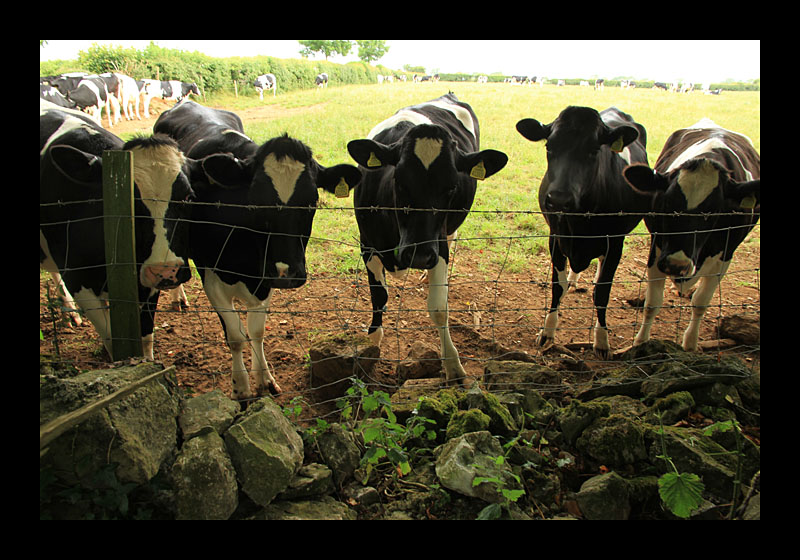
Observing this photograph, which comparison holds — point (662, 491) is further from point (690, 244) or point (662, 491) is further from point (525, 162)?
point (525, 162)

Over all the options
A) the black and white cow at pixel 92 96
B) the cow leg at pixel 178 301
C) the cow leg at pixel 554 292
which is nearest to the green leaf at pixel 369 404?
the cow leg at pixel 554 292

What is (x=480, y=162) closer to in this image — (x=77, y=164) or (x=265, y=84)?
(x=77, y=164)

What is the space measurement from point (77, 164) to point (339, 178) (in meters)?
1.83

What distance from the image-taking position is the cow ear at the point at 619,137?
473cm

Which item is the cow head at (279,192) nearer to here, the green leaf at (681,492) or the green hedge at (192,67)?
the green leaf at (681,492)

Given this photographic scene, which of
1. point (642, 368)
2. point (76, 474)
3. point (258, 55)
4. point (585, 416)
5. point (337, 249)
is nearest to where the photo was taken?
point (76, 474)

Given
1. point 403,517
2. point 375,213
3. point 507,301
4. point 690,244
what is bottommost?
point 403,517

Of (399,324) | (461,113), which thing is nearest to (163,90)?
(461,113)

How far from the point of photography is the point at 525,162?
13.6 meters

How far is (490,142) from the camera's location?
50.8ft

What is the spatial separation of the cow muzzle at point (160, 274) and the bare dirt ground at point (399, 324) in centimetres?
85

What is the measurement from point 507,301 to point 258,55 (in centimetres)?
3977

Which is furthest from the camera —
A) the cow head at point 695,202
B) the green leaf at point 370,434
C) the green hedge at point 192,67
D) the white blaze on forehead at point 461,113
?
the green hedge at point 192,67
